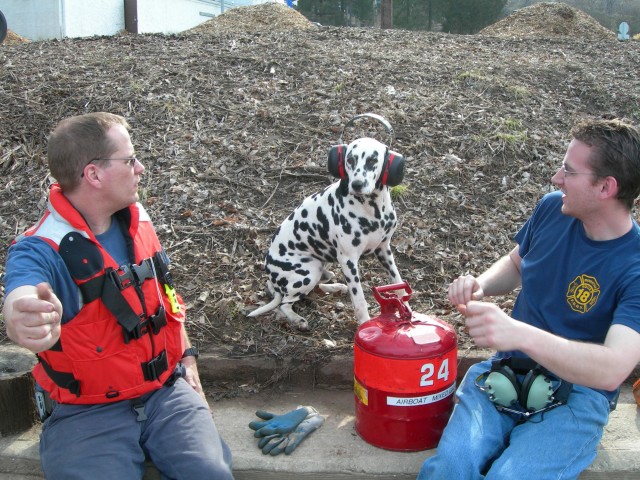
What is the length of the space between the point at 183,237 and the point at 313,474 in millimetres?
2582

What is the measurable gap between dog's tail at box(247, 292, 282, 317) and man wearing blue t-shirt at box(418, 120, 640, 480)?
5.39ft

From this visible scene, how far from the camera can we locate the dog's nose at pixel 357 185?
3.47 m

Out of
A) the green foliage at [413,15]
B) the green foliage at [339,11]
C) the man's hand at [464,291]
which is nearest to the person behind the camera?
the man's hand at [464,291]

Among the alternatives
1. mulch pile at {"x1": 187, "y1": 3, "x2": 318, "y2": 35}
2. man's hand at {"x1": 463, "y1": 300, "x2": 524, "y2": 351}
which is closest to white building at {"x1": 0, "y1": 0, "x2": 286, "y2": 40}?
mulch pile at {"x1": 187, "y1": 3, "x2": 318, "y2": 35}

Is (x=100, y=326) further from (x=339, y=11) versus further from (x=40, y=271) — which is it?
(x=339, y=11)

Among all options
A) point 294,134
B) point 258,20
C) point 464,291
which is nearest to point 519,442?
point 464,291

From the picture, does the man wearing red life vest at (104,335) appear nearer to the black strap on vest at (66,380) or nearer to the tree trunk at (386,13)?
the black strap on vest at (66,380)

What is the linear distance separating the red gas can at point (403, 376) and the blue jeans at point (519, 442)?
0.22 metres

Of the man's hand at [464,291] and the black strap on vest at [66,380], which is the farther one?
the man's hand at [464,291]

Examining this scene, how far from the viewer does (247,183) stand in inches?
223

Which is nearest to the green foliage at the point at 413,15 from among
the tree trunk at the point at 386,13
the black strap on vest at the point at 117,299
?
the tree trunk at the point at 386,13

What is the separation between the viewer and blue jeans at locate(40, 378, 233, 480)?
2.53m

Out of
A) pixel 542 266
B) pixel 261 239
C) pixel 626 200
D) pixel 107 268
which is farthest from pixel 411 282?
pixel 107 268

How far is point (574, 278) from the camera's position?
8.96 feet
